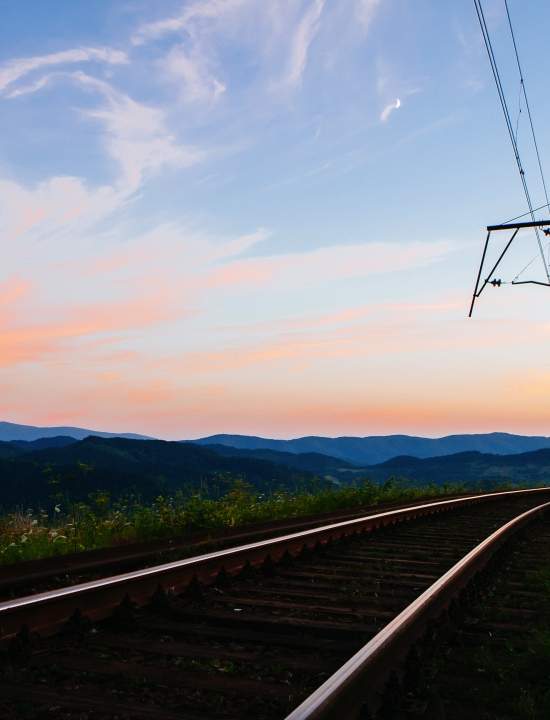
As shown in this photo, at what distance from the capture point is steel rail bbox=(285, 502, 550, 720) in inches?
122

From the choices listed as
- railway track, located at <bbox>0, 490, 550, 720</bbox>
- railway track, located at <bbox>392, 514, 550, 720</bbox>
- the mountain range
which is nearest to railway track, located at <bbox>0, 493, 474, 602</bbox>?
railway track, located at <bbox>0, 490, 550, 720</bbox>

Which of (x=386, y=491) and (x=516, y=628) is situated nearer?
(x=516, y=628)

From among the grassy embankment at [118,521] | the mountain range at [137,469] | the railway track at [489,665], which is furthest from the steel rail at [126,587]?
the mountain range at [137,469]

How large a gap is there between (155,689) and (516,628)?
3.12 m

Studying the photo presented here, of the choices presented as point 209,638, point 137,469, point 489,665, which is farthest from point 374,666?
point 137,469

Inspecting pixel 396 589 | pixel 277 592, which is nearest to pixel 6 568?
pixel 277 592

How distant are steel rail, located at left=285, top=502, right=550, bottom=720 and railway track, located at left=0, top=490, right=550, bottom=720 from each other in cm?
1

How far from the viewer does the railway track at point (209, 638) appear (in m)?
3.51

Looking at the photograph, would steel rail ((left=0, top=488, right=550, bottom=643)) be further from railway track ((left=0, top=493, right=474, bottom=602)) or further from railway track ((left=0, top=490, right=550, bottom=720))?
railway track ((left=0, top=493, right=474, bottom=602))

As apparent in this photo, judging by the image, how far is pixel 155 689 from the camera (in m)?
3.73

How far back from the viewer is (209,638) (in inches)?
188

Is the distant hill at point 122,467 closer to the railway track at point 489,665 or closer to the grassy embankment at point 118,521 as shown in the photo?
the grassy embankment at point 118,521

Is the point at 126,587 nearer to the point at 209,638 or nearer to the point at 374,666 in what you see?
the point at 209,638

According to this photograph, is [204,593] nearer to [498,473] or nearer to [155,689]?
[155,689]
